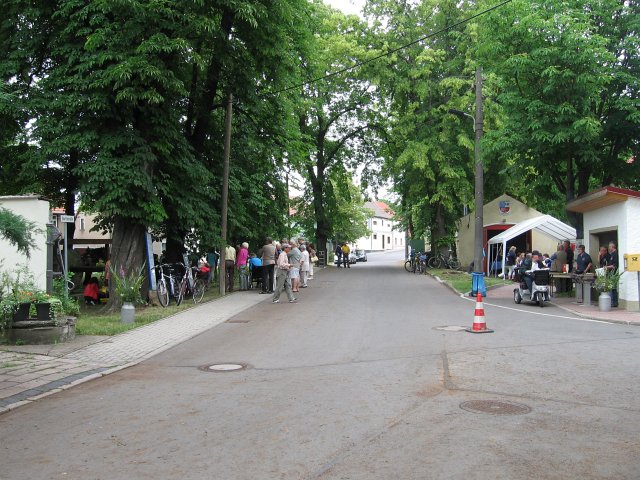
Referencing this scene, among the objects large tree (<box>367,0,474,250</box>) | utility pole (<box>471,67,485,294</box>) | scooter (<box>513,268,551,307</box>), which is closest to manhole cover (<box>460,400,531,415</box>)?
scooter (<box>513,268,551,307</box>)

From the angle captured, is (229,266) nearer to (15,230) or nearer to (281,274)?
(281,274)

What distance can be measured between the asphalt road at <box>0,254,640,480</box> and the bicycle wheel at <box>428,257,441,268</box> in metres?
24.1

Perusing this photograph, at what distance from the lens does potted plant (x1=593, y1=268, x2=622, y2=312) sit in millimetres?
15172

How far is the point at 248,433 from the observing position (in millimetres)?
5160

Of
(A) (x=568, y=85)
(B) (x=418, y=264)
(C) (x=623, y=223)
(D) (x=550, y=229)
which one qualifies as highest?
(A) (x=568, y=85)

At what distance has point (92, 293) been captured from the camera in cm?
1798

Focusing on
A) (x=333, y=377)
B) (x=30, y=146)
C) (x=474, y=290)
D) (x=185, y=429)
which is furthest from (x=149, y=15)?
(x=474, y=290)

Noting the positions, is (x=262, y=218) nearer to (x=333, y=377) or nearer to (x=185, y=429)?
(x=333, y=377)

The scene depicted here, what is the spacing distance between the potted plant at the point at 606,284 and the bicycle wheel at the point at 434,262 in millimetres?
18681

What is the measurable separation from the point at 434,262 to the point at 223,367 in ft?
92.7

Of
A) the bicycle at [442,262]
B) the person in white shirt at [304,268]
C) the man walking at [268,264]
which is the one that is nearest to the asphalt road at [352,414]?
the man walking at [268,264]

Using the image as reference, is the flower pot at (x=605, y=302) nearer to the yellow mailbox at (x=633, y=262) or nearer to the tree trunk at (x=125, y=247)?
the yellow mailbox at (x=633, y=262)

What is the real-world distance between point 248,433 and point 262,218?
20020 mm

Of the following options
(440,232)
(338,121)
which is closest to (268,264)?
(440,232)
